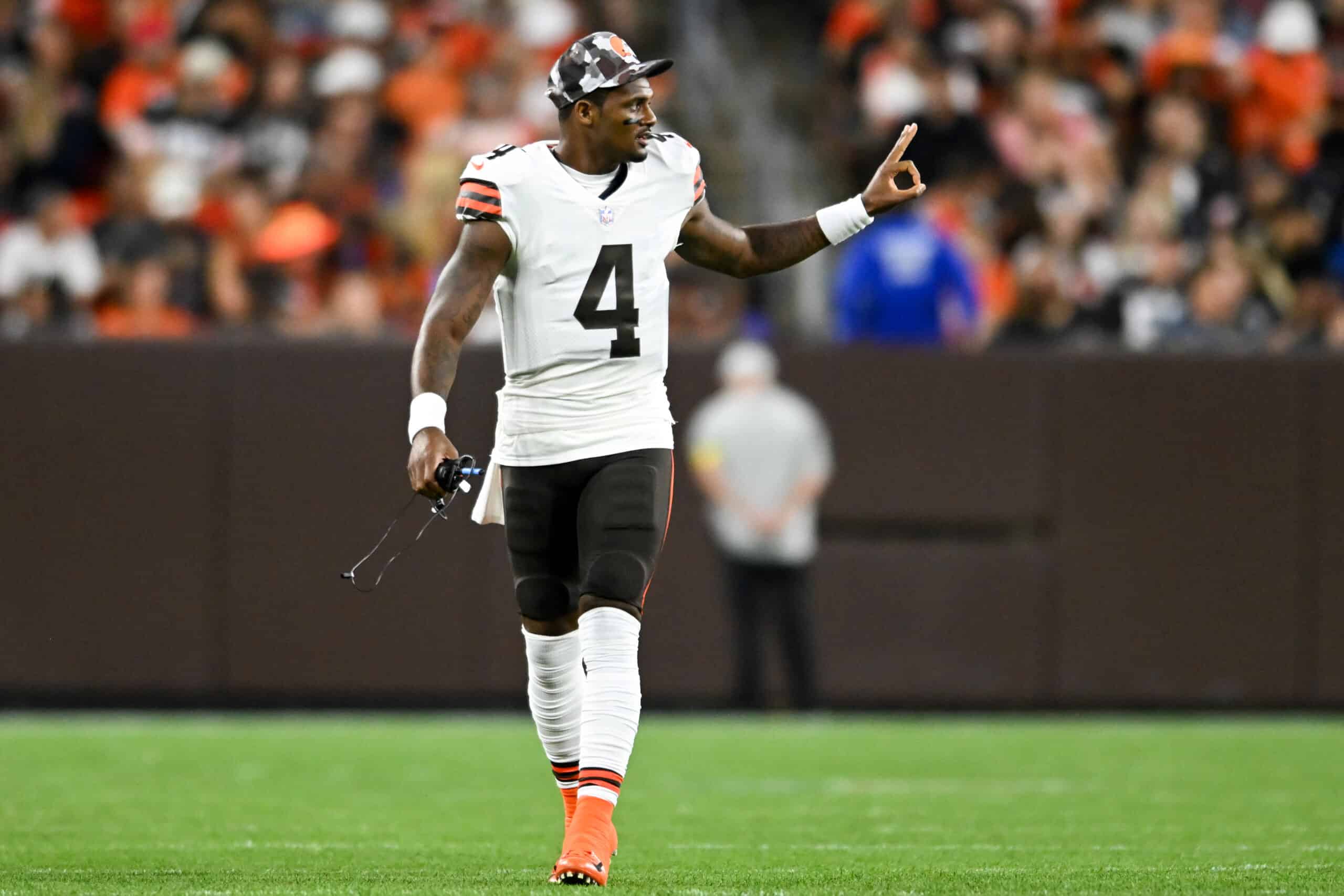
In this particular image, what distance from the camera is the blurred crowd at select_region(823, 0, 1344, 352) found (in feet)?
45.3

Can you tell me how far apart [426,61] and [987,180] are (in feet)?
13.1

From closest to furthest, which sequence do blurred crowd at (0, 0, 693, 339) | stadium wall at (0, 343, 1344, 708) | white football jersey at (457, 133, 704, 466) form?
white football jersey at (457, 133, 704, 466) → stadium wall at (0, 343, 1344, 708) → blurred crowd at (0, 0, 693, 339)

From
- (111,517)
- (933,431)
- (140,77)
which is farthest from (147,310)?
(933,431)

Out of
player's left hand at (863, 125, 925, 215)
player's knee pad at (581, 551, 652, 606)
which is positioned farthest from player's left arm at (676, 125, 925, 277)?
player's knee pad at (581, 551, 652, 606)

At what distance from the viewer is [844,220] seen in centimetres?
664

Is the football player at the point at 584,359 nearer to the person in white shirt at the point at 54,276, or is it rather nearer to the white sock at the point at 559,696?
the white sock at the point at 559,696

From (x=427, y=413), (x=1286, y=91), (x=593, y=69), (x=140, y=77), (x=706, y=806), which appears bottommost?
(x=706, y=806)

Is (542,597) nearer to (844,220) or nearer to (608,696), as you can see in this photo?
(608,696)

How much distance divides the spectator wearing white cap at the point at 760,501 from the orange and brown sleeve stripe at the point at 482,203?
7.30 metres

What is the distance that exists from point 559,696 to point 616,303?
118 centimetres

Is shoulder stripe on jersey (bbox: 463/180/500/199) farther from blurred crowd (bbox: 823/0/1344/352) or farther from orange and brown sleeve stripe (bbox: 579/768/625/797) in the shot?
blurred crowd (bbox: 823/0/1344/352)

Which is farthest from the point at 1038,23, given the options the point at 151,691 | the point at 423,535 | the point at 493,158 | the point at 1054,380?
the point at 493,158

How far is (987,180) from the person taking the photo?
14.8 metres

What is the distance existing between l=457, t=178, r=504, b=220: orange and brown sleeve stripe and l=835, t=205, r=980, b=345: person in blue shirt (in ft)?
24.2
